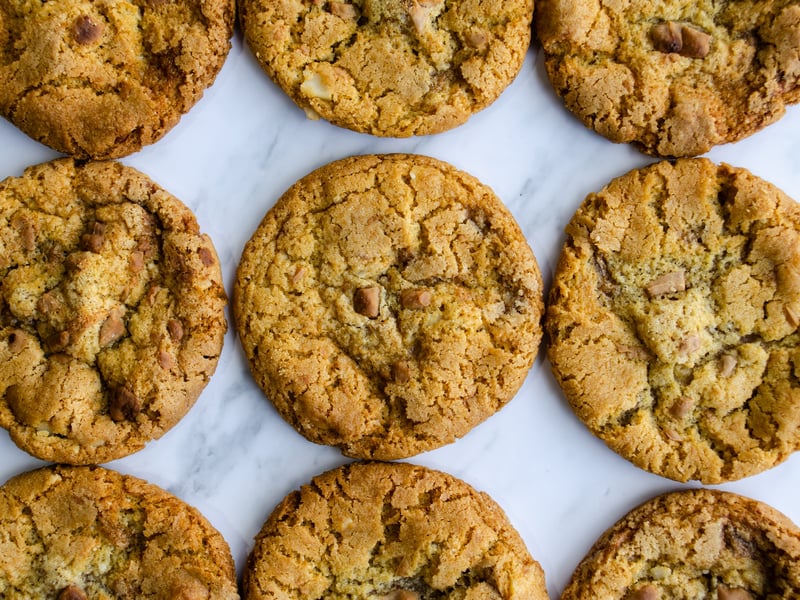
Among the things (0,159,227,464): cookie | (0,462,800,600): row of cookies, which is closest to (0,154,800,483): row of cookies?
(0,159,227,464): cookie

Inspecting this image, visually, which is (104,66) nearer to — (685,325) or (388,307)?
(388,307)

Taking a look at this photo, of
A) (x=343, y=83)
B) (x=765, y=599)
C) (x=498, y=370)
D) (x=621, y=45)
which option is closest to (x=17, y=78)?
(x=343, y=83)

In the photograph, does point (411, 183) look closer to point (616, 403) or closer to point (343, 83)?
point (343, 83)

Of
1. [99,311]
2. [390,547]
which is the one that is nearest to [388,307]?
[390,547]

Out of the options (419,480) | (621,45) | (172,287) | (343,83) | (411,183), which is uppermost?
(621,45)

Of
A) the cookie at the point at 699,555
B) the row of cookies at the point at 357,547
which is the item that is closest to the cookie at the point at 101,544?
the row of cookies at the point at 357,547
